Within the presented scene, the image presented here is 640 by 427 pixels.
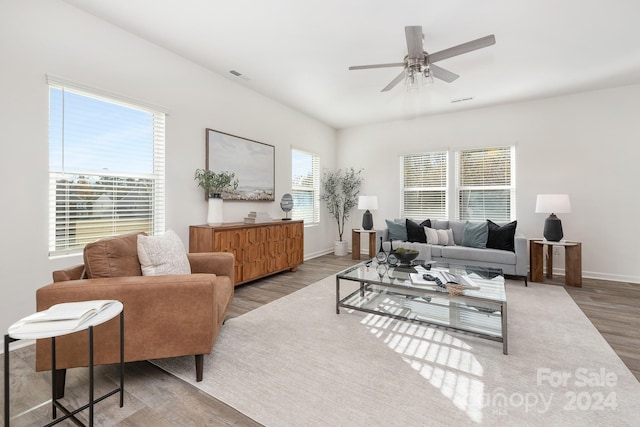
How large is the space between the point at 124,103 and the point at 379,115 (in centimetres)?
437

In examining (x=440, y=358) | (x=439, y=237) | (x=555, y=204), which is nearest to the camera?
(x=440, y=358)

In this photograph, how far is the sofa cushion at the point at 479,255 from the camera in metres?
4.12

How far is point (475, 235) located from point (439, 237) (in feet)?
1.76

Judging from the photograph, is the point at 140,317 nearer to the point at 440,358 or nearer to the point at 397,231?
the point at 440,358

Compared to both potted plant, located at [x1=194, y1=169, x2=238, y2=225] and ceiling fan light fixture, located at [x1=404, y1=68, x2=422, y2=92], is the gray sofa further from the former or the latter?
potted plant, located at [x1=194, y1=169, x2=238, y2=225]

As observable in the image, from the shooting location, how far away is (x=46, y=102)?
8.20 feet

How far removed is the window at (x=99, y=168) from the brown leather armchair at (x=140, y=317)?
3.57 feet

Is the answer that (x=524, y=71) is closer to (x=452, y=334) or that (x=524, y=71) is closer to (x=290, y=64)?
(x=290, y=64)

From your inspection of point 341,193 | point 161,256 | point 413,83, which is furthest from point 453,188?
point 161,256

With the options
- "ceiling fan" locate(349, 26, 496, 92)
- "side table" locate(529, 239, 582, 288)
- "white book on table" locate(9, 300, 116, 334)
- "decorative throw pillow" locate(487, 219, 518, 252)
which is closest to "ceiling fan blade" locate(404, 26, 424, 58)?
"ceiling fan" locate(349, 26, 496, 92)

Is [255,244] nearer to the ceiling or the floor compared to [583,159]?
nearer to the floor

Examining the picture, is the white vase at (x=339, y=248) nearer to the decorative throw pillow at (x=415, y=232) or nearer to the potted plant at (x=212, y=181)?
the decorative throw pillow at (x=415, y=232)

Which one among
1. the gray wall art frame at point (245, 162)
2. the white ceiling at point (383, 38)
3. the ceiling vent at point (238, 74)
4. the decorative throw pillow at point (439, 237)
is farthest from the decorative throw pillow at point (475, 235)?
the ceiling vent at point (238, 74)

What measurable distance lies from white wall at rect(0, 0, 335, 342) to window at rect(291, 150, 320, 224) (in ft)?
6.22
